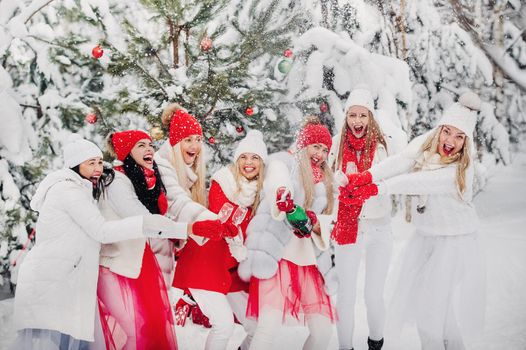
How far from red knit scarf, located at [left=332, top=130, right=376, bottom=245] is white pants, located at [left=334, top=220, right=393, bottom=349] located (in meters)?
0.06

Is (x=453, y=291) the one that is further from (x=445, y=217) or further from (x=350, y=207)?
(x=350, y=207)

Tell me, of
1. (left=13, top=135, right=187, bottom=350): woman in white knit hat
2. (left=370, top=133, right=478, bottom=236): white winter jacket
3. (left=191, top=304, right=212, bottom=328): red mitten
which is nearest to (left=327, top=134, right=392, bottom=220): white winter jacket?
(left=370, top=133, right=478, bottom=236): white winter jacket

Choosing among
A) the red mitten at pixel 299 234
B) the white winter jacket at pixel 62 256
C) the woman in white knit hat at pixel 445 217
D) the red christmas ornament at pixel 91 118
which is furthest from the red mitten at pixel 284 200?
the red christmas ornament at pixel 91 118

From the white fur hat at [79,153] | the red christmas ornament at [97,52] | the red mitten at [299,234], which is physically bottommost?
the red mitten at [299,234]

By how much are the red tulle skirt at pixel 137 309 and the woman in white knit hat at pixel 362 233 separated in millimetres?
1051

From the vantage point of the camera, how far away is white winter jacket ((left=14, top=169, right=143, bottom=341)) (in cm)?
227

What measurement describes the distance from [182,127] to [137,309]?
1.03 meters

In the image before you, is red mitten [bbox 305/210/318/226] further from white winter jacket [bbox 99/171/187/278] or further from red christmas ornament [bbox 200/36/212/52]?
red christmas ornament [bbox 200/36/212/52]

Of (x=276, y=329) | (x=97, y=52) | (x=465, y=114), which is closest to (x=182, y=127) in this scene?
(x=97, y=52)

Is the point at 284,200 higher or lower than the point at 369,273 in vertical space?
higher

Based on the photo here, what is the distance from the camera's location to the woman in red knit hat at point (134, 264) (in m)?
2.44

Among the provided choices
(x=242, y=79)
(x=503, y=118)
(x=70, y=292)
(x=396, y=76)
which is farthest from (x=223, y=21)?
(x=503, y=118)

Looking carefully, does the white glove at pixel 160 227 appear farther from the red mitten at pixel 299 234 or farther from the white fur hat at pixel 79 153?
the red mitten at pixel 299 234

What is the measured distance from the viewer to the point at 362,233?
2863 mm
